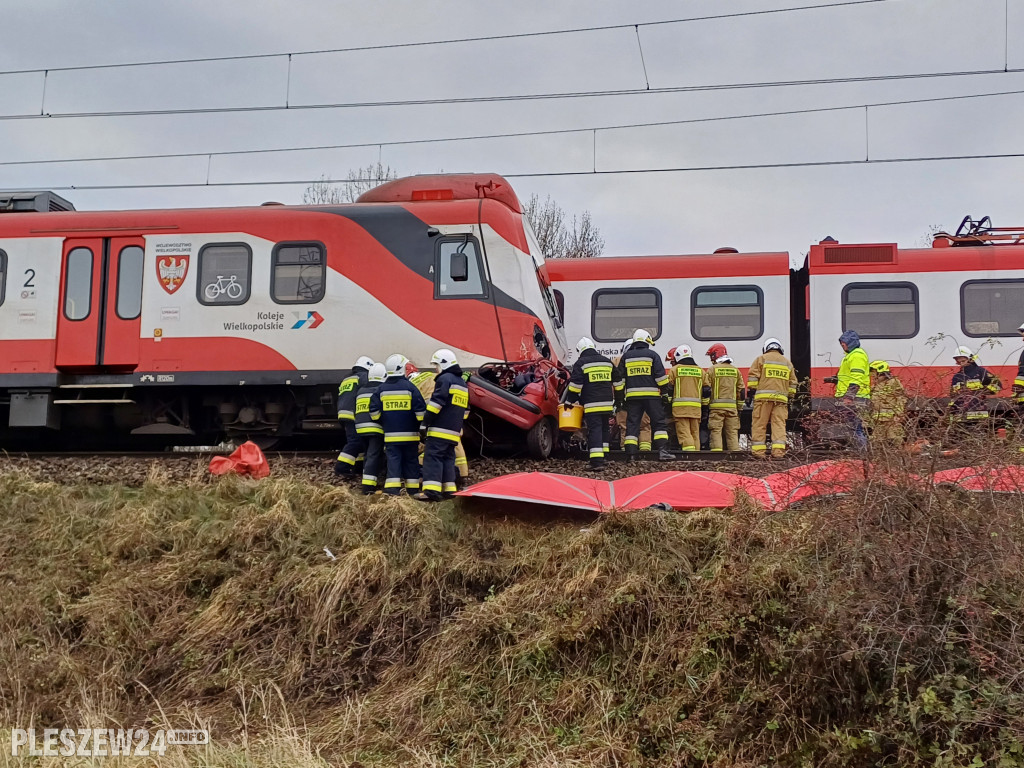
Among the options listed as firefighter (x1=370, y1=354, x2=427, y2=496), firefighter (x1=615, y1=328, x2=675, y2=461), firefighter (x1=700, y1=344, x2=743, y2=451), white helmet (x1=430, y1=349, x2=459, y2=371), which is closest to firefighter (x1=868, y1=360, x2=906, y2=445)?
white helmet (x1=430, y1=349, x2=459, y2=371)

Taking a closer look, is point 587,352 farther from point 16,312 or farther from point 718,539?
point 16,312

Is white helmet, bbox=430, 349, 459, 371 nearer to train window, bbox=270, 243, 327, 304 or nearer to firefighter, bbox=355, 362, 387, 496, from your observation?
firefighter, bbox=355, 362, 387, 496

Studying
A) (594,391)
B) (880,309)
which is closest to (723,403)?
(594,391)

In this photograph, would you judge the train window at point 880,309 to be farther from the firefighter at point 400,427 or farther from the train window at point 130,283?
the train window at point 130,283

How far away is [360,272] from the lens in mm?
11750

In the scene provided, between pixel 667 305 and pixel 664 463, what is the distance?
14.9 ft

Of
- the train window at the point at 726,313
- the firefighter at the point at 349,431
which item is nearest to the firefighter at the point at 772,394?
the train window at the point at 726,313

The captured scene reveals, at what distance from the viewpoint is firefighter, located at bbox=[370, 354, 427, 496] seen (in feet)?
30.9

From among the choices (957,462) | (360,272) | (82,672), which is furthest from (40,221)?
(957,462)

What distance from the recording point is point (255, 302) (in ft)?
38.9

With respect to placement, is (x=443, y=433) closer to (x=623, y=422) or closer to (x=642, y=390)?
(x=642, y=390)

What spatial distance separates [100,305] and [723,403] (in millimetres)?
8128

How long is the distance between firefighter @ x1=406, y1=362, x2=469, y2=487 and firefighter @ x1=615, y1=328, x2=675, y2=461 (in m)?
2.12

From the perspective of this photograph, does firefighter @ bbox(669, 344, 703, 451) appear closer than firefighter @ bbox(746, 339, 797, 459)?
No
